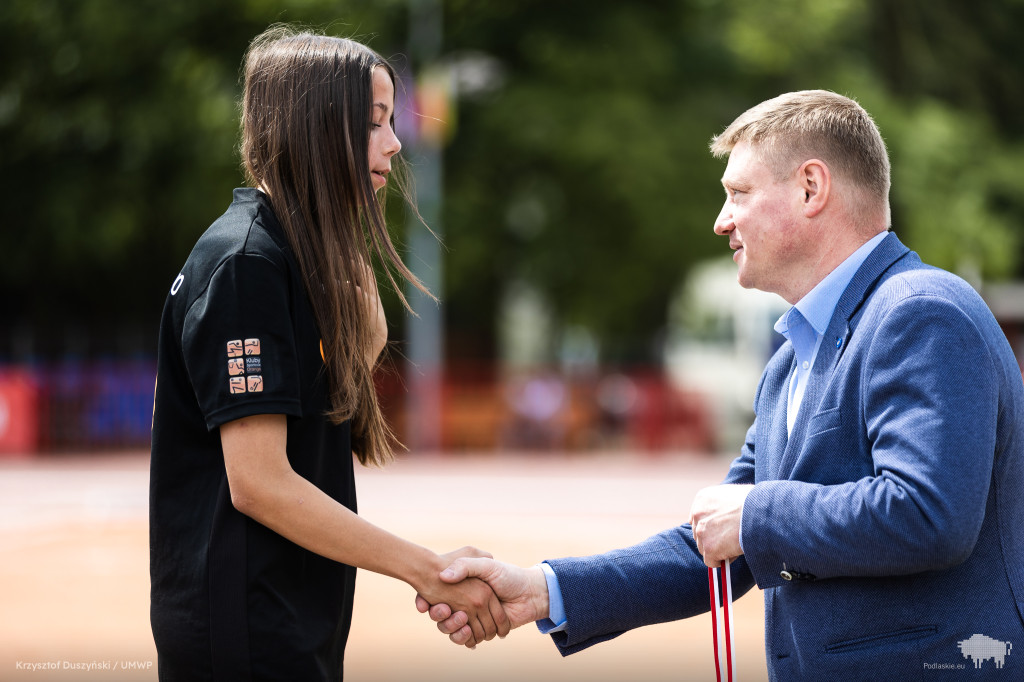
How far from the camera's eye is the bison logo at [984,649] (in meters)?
2.19

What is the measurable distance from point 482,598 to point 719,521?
0.91 metres

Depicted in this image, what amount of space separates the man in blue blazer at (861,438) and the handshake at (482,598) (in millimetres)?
697

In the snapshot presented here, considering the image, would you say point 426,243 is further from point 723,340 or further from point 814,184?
point 814,184

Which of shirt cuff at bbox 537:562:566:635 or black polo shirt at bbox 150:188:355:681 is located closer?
black polo shirt at bbox 150:188:355:681

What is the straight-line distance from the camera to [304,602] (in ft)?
7.86

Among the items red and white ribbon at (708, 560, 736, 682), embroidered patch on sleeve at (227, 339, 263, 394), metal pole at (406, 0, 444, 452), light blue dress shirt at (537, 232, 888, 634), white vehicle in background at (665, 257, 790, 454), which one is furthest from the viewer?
white vehicle in background at (665, 257, 790, 454)

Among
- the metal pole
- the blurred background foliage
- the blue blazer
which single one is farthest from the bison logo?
the metal pole

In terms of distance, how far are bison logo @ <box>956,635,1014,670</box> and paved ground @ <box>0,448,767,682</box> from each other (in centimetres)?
399

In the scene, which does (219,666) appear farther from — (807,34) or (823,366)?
(807,34)

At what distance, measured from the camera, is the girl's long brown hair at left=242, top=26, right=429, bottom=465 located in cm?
247

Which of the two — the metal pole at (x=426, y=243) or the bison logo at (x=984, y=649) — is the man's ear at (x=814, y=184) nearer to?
the bison logo at (x=984, y=649)

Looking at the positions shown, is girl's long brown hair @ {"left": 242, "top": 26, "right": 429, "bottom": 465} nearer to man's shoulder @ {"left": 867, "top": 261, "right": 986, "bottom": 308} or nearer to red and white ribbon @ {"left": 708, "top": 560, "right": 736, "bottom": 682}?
red and white ribbon @ {"left": 708, "top": 560, "right": 736, "bottom": 682}

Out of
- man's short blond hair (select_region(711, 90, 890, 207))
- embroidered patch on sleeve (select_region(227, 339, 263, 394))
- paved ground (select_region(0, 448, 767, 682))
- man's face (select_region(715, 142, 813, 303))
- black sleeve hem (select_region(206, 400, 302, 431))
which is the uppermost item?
man's short blond hair (select_region(711, 90, 890, 207))

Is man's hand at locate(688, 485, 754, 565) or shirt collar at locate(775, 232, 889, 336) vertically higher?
shirt collar at locate(775, 232, 889, 336)
